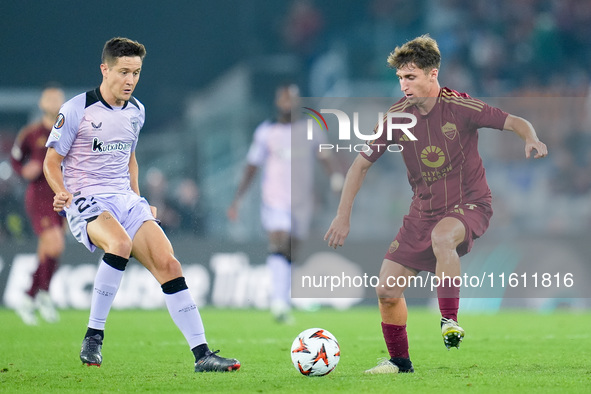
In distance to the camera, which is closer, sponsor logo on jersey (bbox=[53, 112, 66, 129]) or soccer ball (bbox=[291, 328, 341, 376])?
soccer ball (bbox=[291, 328, 341, 376])

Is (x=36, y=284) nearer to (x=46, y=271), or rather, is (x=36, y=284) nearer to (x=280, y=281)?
(x=46, y=271)

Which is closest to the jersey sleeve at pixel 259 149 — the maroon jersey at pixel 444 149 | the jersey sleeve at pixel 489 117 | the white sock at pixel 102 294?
the white sock at pixel 102 294

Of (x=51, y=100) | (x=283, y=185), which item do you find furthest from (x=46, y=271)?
(x=283, y=185)

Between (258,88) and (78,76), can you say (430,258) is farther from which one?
(78,76)

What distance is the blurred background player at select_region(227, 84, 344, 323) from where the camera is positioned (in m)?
10.2

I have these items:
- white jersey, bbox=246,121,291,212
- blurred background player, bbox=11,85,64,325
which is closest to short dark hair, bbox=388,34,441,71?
white jersey, bbox=246,121,291,212

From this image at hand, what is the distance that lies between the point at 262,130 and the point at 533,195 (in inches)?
176

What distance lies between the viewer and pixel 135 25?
2019 centimetres

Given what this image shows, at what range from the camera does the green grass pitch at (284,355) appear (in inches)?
199

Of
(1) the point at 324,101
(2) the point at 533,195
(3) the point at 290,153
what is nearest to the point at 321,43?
(1) the point at 324,101

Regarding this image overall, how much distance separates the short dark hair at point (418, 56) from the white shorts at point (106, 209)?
6.16 feet

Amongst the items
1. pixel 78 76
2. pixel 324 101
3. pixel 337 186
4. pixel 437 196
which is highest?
pixel 78 76

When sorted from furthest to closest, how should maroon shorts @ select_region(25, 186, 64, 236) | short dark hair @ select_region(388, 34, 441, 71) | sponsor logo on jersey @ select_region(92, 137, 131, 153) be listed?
maroon shorts @ select_region(25, 186, 64, 236) → sponsor logo on jersey @ select_region(92, 137, 131, 153) → short dark hair @ select_region(388, 34, 441, 71)

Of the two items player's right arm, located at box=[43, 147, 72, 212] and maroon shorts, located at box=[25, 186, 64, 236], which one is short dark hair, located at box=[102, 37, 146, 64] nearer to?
player's right arm, located at box=[43, 147, 72, 212]
